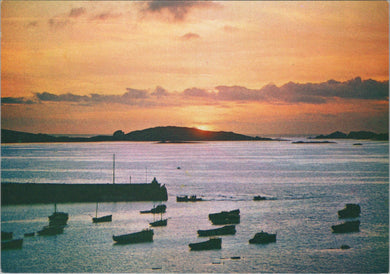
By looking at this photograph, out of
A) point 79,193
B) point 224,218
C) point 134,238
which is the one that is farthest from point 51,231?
point 79,193

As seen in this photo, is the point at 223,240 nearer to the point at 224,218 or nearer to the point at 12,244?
the point at 224,218

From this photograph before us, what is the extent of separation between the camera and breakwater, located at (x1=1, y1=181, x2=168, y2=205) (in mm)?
58062

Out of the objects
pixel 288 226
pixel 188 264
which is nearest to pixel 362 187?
pixel 288 226

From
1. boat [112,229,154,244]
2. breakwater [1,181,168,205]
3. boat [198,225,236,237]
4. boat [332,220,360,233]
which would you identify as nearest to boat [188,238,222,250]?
boat [198,225,236,237]

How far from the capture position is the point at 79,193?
5928cm

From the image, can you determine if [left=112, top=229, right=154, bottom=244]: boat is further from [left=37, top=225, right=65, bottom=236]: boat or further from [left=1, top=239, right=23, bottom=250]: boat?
[left=1, top=239, right=23, bottom=250]: boat

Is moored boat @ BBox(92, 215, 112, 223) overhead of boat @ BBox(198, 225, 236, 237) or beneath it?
beneath

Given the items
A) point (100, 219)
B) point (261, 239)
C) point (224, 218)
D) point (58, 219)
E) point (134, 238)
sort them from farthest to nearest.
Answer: point (100, 219) < point (224, 218) < point (58, 219) < point (134, 238) < point (261, 239)

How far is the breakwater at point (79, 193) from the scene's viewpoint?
190 feet

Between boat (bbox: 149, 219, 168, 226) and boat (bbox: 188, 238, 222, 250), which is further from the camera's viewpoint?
boat (bbox: 149, 219, 168, 226)

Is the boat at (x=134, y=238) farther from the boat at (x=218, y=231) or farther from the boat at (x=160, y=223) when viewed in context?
the boat at (x=160, y=223)

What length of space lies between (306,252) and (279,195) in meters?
28.6

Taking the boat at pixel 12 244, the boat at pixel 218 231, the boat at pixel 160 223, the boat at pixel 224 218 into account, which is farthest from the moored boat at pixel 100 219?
the boat at pixel 218 231

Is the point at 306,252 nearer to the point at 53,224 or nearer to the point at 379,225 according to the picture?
the point at 379,225
